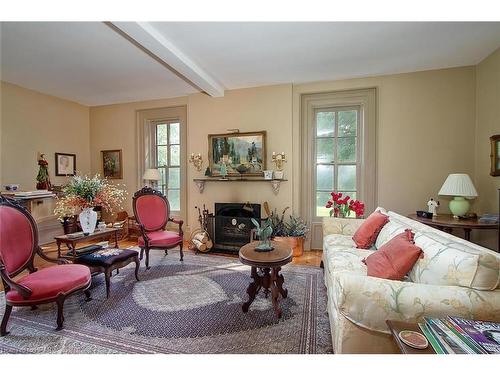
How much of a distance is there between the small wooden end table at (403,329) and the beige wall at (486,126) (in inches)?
121

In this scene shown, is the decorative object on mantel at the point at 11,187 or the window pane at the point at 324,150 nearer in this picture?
the decorative object on mantel at the point at 11,187

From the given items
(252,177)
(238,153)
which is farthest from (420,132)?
(238,153)

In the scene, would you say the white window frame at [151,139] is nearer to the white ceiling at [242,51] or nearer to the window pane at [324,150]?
the white ceiling at [242,51]

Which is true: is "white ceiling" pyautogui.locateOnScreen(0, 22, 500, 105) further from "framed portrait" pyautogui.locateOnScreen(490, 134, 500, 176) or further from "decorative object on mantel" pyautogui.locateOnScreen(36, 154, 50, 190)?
"decorative object on mantel" pyautogui.locateOnScreen(36, 154, 50, 190)

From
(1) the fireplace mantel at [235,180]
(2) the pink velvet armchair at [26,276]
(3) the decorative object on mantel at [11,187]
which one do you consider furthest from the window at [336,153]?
(3) the decorative object on mantel at [11,187]

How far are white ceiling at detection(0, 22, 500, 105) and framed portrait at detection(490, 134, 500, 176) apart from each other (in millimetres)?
1143

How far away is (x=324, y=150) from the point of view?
4.42m

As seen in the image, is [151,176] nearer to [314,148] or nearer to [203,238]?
[203,238]

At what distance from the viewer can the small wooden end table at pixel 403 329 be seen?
1028 millimetres

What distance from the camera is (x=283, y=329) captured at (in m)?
2.10

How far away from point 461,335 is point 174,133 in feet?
17.0

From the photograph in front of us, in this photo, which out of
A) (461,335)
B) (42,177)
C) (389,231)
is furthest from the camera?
(42,177)
